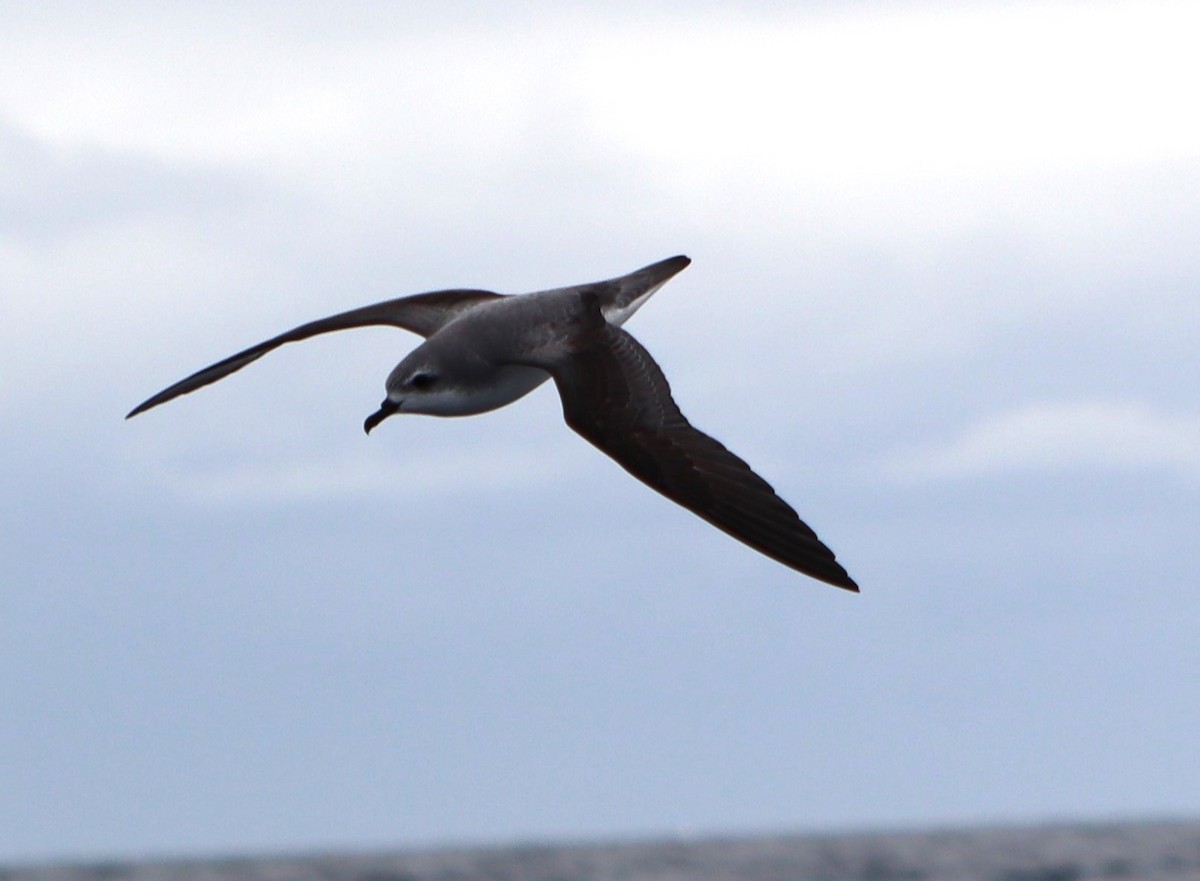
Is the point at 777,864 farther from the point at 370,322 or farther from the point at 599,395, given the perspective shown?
the point at 599,395

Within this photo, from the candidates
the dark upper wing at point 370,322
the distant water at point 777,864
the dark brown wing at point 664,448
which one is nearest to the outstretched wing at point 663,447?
the dark brown wing at point 664,448

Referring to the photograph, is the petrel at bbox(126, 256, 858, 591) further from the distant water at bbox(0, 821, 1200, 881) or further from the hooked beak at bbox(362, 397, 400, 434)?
the distant water at bbox(0, 821, 1200, 881)

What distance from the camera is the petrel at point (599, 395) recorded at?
10695mm

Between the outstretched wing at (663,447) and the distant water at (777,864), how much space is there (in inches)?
1359

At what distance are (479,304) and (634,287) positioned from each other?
99 centimetres

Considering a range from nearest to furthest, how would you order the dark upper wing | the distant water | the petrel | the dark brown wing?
the dark brown wing, the petrel, the dark upper wing, the distant water

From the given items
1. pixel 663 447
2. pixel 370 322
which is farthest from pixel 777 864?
pixel 663 447

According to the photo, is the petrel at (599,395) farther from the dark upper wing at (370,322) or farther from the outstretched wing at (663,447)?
the dark upper wing at (370,322)

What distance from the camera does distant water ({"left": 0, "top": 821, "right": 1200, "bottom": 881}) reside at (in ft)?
160

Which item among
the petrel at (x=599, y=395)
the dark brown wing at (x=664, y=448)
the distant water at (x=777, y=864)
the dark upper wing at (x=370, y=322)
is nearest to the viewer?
the dark brown wing at (x=664, y=448)

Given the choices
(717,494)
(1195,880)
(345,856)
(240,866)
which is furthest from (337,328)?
(345,856)

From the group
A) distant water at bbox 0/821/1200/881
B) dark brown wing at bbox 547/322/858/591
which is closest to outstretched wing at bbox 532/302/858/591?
dark brown wing at bbox 547/322/858/591

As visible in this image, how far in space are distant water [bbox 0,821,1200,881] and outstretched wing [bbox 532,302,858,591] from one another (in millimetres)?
34531

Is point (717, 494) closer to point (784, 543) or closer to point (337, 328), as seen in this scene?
point (784, 543)
